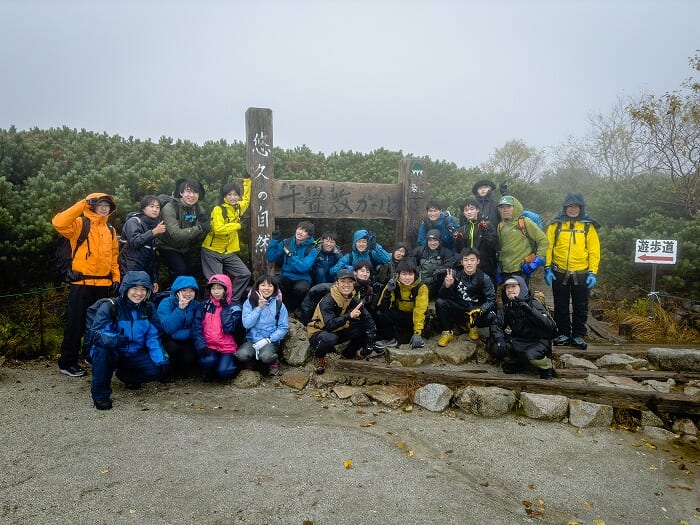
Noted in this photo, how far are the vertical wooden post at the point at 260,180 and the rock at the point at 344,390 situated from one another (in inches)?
97.5

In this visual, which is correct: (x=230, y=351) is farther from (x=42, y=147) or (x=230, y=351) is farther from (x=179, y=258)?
(x=42, y=147)

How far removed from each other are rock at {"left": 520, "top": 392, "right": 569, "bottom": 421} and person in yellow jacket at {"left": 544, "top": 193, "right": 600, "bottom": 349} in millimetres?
1839

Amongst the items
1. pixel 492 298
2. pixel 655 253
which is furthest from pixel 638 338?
pixel 492 298

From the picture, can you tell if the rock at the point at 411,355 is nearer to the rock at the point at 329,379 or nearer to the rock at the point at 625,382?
the rock at the point at 329,379

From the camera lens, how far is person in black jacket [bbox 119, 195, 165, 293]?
214 inches

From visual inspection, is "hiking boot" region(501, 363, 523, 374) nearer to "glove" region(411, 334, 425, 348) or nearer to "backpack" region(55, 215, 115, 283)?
"glove" region(411, 334, 425, 348)

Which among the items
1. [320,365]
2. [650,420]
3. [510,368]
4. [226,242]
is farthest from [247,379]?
[650,420]

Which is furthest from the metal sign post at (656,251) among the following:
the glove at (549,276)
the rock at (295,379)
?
the rock at (295,379)

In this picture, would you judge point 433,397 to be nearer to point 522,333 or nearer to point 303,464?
point 522,333

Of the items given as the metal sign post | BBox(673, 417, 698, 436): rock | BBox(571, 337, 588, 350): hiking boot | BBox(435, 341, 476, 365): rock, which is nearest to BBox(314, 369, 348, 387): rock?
BBox(435, 341, 476, 365): rock

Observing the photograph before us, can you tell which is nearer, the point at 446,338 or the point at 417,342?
the point at 417,342

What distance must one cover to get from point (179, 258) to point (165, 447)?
2.80 metres

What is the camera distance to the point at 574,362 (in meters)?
5.91

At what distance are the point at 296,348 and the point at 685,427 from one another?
169 inches
